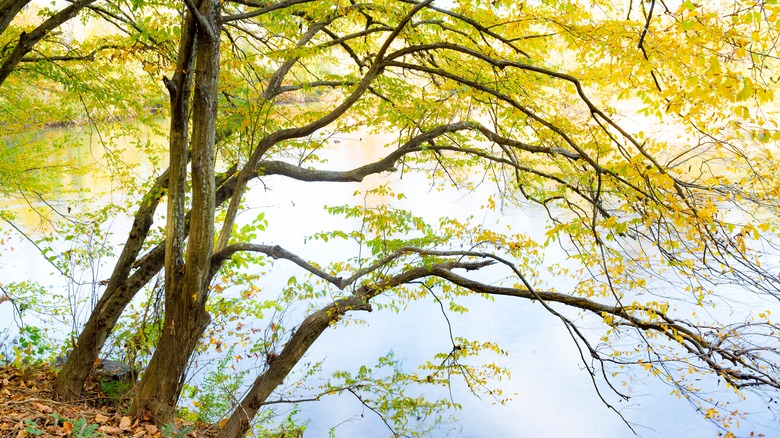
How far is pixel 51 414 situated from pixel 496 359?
6649mm

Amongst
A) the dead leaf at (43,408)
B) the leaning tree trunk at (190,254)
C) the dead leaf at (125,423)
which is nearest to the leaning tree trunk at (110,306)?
the leaning tree trunk at (190,254)

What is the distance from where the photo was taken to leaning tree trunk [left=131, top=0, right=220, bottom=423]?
3.98 m

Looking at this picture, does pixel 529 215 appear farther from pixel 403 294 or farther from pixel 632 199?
pixel 632 199

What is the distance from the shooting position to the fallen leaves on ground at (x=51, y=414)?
11.5 feet

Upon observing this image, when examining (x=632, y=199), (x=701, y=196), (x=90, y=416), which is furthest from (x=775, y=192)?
(x=90, y=416)

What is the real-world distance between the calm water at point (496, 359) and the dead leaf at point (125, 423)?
2.93m

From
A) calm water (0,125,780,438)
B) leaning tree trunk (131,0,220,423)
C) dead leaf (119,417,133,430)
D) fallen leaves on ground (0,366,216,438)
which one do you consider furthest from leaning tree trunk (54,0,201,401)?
calm water (0,125,780,438)

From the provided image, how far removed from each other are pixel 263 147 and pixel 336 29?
262 cm

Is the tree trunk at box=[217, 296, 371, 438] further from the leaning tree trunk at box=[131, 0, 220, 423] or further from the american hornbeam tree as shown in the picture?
the leaning tree trunk at box=[131, 0, 220, 423]

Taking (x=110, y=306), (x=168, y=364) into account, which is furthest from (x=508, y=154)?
(x=110, y=306)

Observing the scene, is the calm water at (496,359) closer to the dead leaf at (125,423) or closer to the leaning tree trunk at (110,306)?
the leaning tree trunk at (110,306)

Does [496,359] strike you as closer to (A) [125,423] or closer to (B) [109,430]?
(A) [125,423]

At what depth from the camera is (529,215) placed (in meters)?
13.0

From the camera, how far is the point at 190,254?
14.1ft
